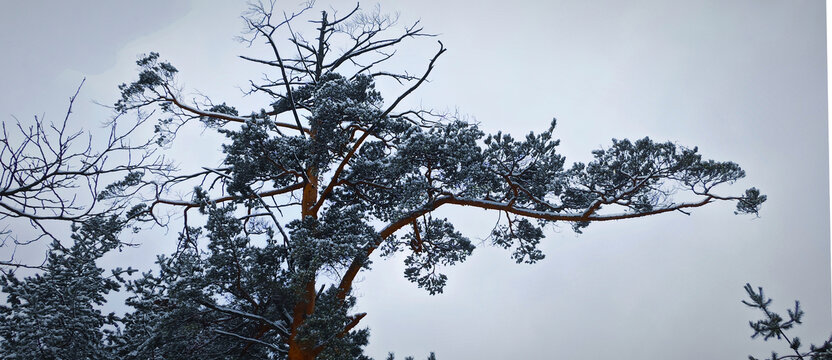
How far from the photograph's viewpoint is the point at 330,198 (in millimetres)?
9703

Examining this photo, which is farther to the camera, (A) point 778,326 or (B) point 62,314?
(B) point 62,314

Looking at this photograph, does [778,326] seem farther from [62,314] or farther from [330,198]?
[62,314]

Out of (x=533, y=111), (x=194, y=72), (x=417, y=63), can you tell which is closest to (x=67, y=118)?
(x=417, y=63)

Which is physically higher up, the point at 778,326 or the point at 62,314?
the point at 62,314

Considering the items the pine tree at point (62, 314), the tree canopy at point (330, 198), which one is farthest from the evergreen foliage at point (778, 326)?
the pine tree at point (62, 314)

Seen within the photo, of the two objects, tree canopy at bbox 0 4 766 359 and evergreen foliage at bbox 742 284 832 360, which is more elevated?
tree canopy at bbox 0 4 766 359

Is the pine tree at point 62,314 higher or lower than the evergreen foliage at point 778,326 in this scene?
higher

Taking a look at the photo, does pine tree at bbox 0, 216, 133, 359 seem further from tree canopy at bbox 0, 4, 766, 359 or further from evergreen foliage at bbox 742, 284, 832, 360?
evergreen foliage at bbox 742, 284, 832, 360

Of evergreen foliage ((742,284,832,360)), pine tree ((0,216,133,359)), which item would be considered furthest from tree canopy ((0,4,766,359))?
evergreen foliage ((742,284,832,360))

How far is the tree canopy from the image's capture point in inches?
311

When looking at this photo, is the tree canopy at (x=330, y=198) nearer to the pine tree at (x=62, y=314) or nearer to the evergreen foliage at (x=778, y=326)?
the pine tree at (x=62, y=314)

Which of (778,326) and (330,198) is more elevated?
(330,198)

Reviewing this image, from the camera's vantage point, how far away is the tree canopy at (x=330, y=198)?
25.9 ft

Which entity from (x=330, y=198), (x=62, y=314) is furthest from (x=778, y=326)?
(x=62, y=314)
